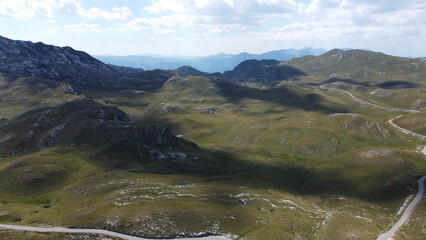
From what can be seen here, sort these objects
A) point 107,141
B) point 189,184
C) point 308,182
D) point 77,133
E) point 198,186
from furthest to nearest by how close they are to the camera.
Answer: point 77,133
point 107,141
point 308,182
point 189,184
point 198,186

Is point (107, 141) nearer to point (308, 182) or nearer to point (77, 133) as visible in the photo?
point (77, 133)

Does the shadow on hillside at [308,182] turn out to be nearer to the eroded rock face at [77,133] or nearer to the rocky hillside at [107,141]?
the rocky hillside at [107,141]

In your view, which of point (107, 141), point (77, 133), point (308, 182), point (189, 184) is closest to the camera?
point (189, 184)

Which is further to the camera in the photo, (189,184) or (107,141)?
(107,141)

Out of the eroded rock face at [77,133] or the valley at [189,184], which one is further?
the eroded rock face at [77,133]

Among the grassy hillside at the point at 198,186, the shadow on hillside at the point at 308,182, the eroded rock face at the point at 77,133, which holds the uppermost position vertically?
the eroded rock face at the point at 77,133

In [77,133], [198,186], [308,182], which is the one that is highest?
[77,133]

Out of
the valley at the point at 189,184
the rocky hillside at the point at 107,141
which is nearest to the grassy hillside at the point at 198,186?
the valley at the point at 189,184

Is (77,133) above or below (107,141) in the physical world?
above

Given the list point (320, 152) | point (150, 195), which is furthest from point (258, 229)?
point (320, 152)

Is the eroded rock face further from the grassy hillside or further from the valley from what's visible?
the grassy hillside

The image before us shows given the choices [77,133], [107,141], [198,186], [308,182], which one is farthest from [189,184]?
[77,133]

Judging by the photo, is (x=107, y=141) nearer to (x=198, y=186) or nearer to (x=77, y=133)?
(x=77, y=133)
